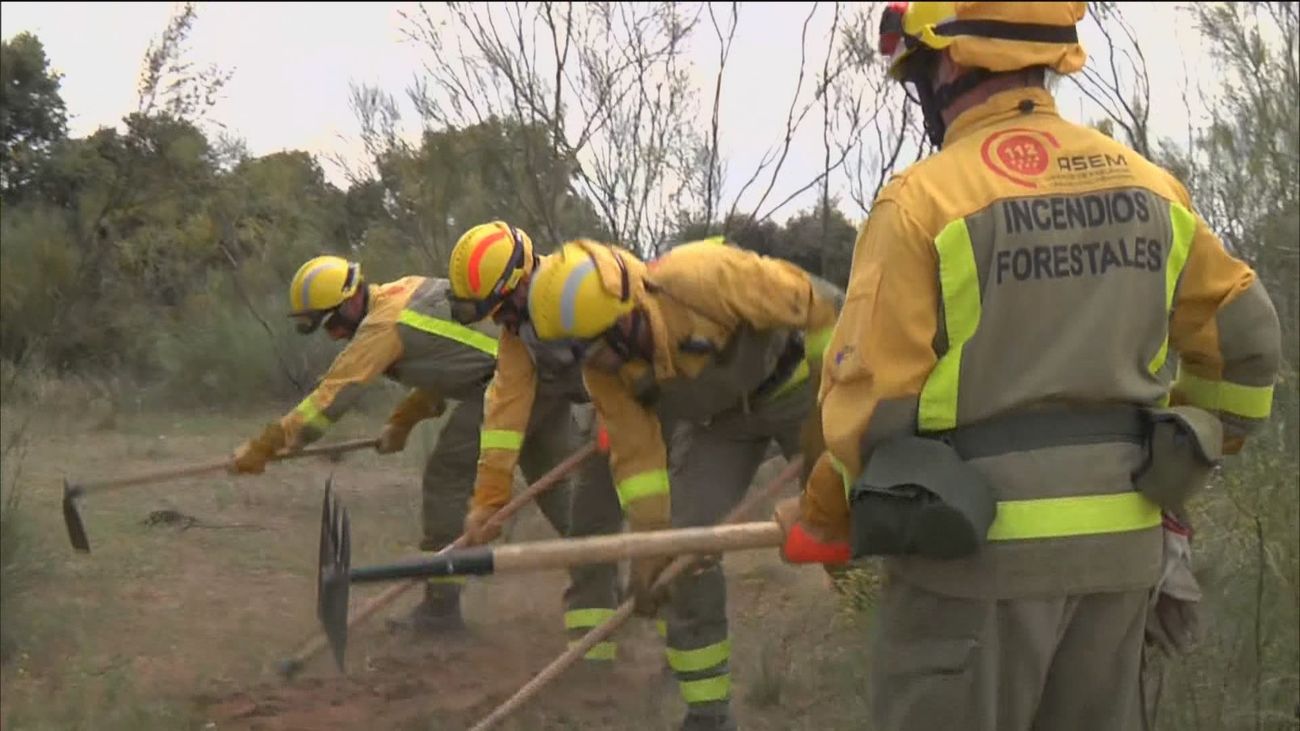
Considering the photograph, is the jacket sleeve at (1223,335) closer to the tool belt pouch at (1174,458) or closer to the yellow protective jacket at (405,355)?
the tool belt pouch at (1174,458)

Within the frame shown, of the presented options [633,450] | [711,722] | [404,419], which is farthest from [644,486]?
[404,419]

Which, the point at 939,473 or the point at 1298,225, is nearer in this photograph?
the point at 939,473

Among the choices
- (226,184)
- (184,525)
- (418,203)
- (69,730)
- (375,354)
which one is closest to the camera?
(69,730)

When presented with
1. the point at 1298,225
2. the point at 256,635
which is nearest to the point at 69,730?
the point at 256,635

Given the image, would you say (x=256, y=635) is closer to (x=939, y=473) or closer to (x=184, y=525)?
(x=184, y=525)

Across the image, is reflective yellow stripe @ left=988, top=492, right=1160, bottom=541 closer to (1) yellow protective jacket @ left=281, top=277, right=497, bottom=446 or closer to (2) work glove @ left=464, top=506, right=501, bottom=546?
(2) work glove @ left=464, top=506, right=501, bottom=546

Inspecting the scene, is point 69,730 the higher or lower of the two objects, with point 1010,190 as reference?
lower

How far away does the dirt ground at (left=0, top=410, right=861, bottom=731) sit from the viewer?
541 cm

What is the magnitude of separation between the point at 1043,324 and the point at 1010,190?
0.24 meters

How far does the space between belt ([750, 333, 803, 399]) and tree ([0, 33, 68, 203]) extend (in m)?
7.21

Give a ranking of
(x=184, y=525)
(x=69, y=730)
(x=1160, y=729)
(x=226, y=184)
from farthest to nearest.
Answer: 1. (x=226, y=184)
2. (x=184, y=525)
3. (x=69, y=730)
4. (x=1160, y=729)

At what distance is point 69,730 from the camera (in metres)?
5.15

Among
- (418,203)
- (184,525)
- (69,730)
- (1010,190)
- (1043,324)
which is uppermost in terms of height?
(418,203)

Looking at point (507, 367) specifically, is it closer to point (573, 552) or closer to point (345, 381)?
point (345, 381)
